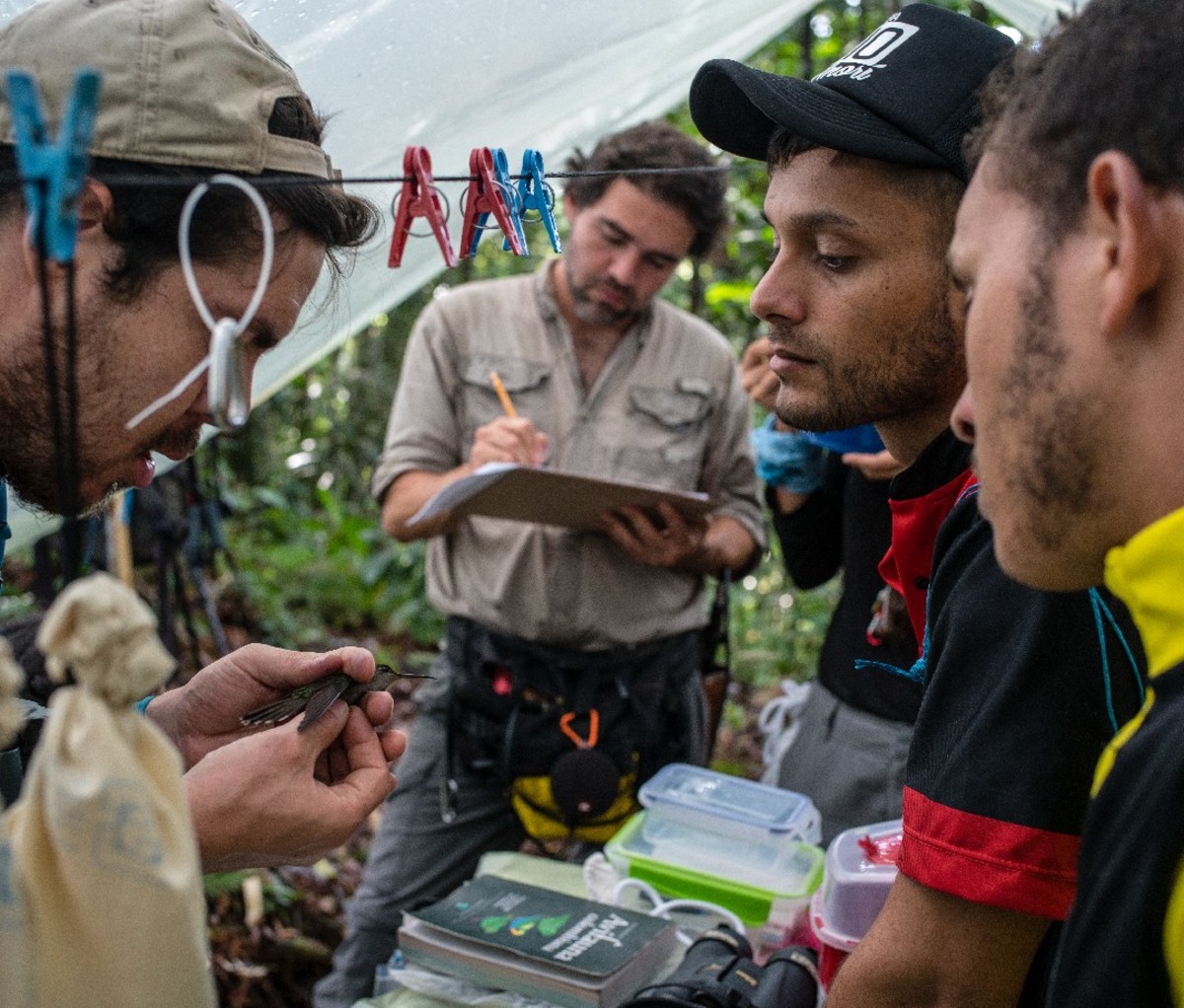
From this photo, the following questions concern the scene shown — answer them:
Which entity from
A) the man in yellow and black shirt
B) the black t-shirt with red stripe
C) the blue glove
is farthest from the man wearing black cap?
the blue glove

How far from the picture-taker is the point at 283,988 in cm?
364

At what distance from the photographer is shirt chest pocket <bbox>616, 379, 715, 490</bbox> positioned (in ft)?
10.9

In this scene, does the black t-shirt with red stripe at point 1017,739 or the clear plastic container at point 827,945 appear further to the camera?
the clear plastic container at point 827,945

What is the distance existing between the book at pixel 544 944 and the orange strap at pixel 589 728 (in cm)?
95

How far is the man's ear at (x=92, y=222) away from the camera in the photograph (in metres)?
1.31

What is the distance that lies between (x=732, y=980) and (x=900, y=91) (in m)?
1.34

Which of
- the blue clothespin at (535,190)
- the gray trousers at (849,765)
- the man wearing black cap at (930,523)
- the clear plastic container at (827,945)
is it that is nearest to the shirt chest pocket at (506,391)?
the gray trousers at (849,765)

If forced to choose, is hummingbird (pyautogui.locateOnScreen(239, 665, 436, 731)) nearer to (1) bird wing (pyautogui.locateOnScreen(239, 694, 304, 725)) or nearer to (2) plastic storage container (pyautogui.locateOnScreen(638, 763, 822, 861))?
(1) bird wing (pyautogui.locateOnScreen(239, 694, 304, 725))

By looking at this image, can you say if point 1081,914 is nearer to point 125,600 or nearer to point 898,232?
point 125,600

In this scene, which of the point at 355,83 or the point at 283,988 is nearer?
the point at 355,83

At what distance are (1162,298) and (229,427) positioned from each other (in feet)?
2.73

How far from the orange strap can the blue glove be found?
2.65 ft

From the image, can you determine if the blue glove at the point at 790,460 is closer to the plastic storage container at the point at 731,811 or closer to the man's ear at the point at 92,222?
the plastic storage container at the point at 731,811

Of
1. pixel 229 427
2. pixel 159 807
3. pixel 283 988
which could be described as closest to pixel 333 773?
pixel 229 427
